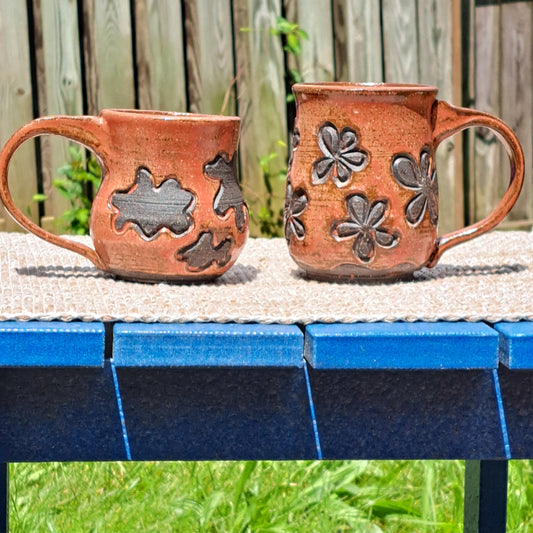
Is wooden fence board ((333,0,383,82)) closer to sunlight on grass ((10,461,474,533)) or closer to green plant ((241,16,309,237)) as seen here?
green plant ((241,16,309,237))

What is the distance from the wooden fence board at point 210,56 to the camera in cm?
303

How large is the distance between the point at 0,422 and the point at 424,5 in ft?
8.46

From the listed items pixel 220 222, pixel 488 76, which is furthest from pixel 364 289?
pixel 488 76

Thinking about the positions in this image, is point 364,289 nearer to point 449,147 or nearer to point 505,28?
point 449,147

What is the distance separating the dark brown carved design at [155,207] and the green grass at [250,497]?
0.90 m

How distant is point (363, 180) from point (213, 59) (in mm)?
2114

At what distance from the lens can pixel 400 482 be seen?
2078 millimetres

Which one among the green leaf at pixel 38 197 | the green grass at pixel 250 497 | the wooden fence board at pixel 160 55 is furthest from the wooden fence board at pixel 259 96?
the green grass at pixel 250 497

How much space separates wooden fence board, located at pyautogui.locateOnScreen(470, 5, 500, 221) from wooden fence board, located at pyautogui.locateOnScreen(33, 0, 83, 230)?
139cm

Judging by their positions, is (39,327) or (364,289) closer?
(39,327)

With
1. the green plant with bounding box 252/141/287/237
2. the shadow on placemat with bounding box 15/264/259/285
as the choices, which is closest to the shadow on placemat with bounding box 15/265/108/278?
the shadow on placemat with bounding box 15/264/259/285

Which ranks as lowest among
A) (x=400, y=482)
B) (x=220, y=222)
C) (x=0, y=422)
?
(x=400, y=482)

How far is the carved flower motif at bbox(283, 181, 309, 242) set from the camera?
107cm

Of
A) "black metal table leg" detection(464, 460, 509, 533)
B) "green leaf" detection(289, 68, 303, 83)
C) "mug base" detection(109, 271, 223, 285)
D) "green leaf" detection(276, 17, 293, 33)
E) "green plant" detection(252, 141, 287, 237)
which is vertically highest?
"green leaf" detection(276, 17, 293, 33)
